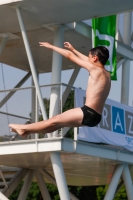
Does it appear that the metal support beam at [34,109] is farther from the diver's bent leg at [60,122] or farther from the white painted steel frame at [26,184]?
the diver's bent leg at [60,122]

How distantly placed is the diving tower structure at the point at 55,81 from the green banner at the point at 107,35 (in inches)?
18.0

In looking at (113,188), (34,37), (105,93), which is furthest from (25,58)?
(105,93)

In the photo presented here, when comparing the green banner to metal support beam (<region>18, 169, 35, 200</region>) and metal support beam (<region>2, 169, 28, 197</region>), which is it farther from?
metal support beam (<region>2, 169, 28, 197</region>)

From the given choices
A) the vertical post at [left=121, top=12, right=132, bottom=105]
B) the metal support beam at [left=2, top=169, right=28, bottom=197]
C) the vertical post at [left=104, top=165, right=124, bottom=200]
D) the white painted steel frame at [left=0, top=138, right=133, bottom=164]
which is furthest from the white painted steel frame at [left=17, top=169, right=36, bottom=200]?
the white painted steel frame at [left=0, top=138, right=133, bottom=164]

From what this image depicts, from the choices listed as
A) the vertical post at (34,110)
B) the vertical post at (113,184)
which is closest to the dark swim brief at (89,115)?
the vertical post at (34,110)

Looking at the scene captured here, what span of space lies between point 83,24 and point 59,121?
A: 13.1 m

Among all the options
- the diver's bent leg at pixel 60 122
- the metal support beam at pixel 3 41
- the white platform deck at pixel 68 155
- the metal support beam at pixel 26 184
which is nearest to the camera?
the diver's bent leg at pixel 60 122

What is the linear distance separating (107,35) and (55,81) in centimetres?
305

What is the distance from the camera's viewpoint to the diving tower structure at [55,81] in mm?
20281

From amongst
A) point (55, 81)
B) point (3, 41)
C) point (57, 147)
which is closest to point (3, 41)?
point (3, 41)

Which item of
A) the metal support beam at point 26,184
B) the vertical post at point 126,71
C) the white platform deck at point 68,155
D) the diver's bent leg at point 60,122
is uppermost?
the vertical post at point 126,71

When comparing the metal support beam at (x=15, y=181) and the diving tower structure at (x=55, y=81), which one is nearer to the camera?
the diving tower structure at (x=55, y=81)

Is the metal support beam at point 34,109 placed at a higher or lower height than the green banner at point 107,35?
lower

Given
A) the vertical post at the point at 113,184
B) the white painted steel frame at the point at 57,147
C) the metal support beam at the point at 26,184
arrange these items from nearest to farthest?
the white painted steel frame at the point at 57,147 → the vertical post at the point at 113,184 → the metal support beam at the point at 26,184
